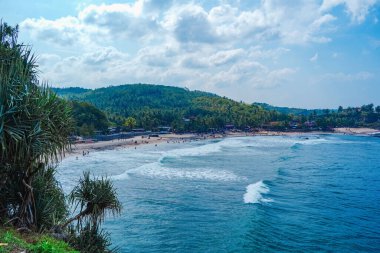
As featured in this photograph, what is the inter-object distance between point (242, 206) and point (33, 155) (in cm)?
2340

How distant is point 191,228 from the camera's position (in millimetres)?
25297

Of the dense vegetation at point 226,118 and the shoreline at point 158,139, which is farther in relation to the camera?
the dense vegetation at point 226,118

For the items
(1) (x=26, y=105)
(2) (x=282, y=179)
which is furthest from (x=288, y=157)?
(1) (x=26, y=105)

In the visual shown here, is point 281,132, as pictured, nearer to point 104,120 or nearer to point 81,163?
point 104,120

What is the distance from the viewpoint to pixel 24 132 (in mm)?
10133

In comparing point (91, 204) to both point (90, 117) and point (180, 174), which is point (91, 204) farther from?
point (90, 117)

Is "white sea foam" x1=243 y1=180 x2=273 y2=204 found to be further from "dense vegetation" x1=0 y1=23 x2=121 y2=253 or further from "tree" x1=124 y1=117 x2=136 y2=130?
"tree" x1=124 y1=117 x2=136 y2=130

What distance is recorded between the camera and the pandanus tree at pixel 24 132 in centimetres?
1012

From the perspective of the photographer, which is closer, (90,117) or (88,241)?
(88,241)

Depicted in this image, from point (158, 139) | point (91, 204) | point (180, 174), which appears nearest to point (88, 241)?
point (91, 204)

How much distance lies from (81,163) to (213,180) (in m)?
23.6

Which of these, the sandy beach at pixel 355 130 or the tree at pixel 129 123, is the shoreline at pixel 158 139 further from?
the tree at pixel 129 123

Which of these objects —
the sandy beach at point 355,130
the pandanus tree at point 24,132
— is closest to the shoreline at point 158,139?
the sandy beach at point 355,130

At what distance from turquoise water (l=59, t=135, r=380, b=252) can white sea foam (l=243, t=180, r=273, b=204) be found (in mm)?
96
